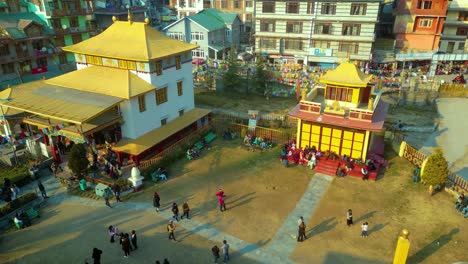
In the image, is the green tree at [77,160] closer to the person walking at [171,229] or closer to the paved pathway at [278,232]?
the paved pathway at [278,232]

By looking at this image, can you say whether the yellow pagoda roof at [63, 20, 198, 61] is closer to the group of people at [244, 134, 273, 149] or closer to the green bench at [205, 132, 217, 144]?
the green bench at [205, 132, 217, 144]

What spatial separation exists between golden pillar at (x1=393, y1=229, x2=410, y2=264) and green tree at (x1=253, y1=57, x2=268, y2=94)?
34.2 metres

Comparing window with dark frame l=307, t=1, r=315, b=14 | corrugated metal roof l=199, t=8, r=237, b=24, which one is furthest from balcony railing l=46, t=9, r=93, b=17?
window with dark frame l=307, t=1, r=315, b=14

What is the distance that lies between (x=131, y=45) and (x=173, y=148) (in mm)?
10273

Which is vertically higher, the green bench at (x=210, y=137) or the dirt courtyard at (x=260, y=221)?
the green bench at (x=210, y=137)

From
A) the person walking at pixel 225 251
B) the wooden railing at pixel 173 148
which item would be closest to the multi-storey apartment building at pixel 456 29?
the wooden railing at pixel 173 148

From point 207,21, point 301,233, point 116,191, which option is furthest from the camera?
point 207,21

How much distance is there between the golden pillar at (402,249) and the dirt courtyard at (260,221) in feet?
4.24

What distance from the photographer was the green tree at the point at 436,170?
26.0 m

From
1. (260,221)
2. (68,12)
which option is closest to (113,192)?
(260,221)

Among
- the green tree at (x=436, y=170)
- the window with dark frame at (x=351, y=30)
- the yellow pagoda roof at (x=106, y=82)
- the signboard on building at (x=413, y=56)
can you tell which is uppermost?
the window with dark frame at (x=351, y=30)

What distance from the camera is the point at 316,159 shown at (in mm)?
31422

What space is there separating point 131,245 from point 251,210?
28.2 feet

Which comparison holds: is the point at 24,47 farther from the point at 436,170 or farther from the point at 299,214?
the point at 436,170
